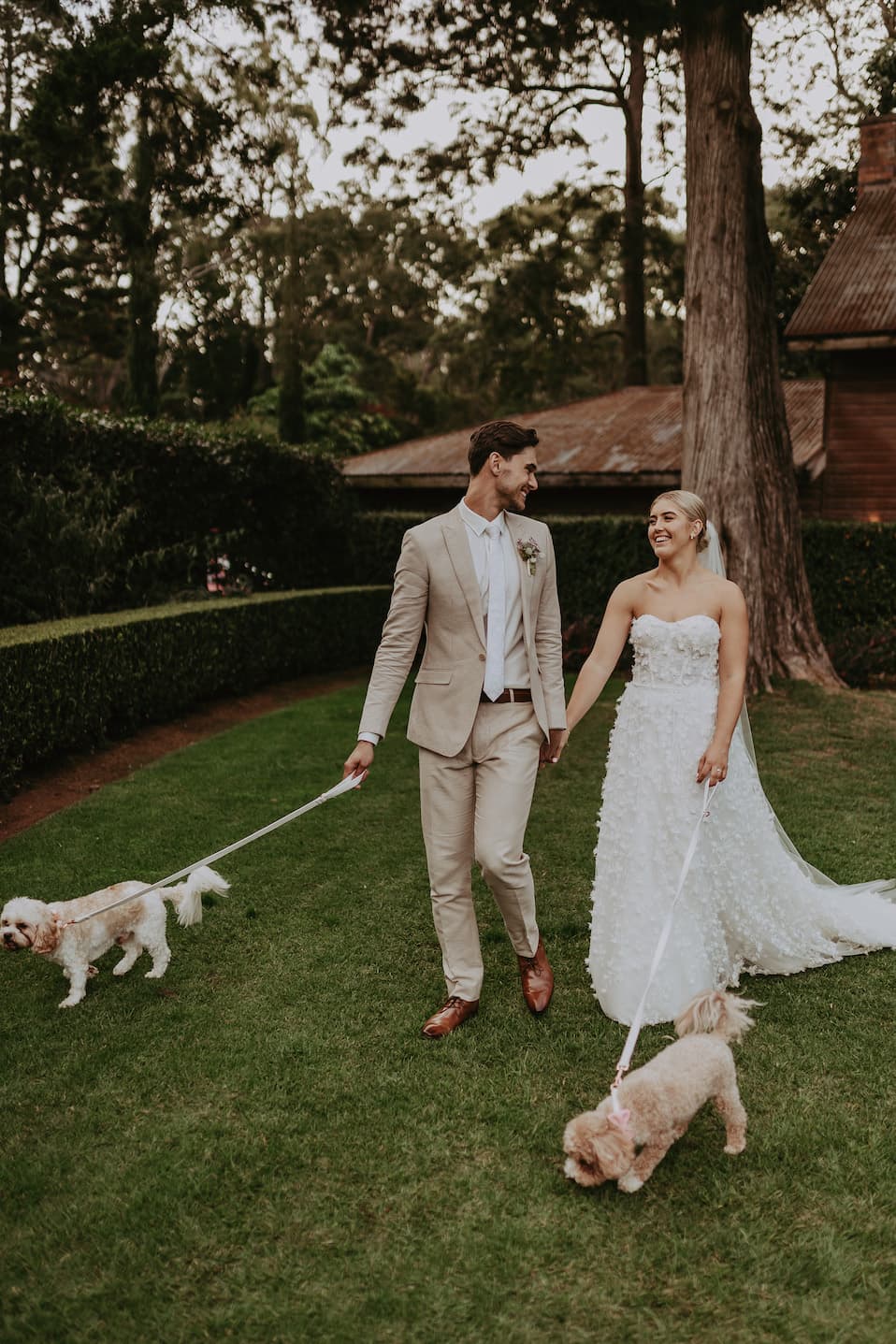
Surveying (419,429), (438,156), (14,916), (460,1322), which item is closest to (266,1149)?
(460,1322)

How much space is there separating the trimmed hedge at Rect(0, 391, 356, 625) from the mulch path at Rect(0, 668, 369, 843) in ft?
6.05

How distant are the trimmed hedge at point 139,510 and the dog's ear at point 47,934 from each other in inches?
296

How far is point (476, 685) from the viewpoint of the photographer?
13.3 feet

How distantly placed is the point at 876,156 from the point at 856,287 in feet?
13.9

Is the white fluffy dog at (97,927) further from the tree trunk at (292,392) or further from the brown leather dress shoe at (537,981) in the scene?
the tree trunk at (292,392)

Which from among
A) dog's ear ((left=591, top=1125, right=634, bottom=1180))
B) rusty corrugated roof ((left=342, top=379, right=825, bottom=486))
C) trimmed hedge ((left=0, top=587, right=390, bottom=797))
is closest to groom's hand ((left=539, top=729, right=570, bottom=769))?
dog's ear ((left=591, top=1125, right=634, bottom=1180))

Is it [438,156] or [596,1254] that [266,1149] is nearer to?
[596,1254]

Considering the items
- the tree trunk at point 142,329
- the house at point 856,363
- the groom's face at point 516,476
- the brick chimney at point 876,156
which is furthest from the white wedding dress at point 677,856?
the tree trunk at point 142,329

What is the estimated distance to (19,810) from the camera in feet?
25.3

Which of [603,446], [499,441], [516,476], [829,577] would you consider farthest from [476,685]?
[603,446]

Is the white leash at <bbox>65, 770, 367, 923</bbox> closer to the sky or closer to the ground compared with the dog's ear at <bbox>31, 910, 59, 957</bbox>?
closer to the sky

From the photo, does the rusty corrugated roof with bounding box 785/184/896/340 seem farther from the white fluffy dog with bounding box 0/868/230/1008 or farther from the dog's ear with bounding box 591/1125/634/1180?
the dog's ear with bounding box 591/1125/634/1180

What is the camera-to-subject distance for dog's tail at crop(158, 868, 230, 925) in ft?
14.7

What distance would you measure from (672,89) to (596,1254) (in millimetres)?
20547
